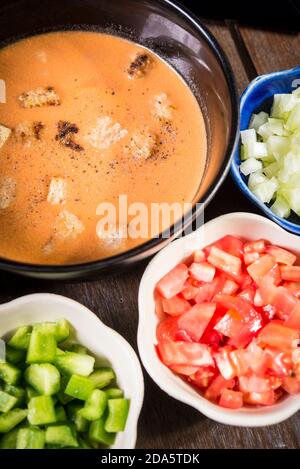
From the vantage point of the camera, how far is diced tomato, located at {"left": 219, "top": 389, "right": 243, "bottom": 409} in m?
1.89

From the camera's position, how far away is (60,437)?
1.79 metres

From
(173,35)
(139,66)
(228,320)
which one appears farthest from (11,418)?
(173,35)

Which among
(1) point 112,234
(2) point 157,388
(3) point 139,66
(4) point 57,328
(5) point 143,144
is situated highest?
(3) point 139,66

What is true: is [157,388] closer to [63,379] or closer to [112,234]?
[63,379]

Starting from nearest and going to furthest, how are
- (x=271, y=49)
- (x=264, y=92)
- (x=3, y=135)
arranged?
(x=3, y=135) < (x=264, y=92) < (x=271, y=49)

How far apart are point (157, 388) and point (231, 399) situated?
25cm

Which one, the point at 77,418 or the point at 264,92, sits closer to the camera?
the point at 77,418

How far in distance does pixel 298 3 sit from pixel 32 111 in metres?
1.09

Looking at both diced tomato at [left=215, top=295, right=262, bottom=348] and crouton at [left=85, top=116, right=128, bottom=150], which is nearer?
diced tomato at [left=215, top=295, right=262, bottom=348]

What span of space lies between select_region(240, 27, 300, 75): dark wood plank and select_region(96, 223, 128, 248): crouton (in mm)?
894

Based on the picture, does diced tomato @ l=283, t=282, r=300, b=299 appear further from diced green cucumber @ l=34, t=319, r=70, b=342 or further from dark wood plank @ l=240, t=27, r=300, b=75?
dark wood plank @ l=240, t=27, r=300, b=75

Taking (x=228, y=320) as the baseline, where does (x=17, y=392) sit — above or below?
below

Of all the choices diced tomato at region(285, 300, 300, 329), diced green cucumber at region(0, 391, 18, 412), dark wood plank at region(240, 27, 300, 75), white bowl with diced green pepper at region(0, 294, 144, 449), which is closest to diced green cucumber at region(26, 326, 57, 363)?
white bowl with diced green pepper at region(0, 294, 144, 449)

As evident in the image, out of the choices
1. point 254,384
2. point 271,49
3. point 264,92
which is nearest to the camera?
point 254,384
